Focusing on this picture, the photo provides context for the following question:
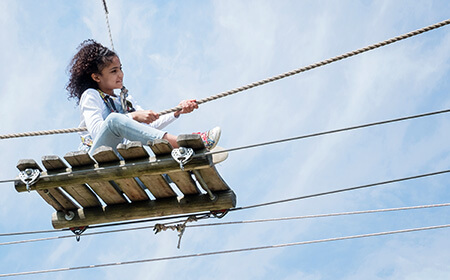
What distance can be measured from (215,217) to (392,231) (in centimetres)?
147

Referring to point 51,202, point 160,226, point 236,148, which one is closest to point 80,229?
point 51,202

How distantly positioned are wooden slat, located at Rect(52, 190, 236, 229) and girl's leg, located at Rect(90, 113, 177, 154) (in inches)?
23.8

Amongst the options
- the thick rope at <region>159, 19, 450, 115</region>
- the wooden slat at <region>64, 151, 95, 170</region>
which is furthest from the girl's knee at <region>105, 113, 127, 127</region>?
the thick rope at <region>159, 19, 450, 115</region>

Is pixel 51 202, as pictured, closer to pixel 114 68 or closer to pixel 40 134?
pixel 40 134

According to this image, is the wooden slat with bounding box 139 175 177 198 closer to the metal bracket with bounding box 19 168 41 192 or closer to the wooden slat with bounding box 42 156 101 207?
the wooden slat with bounding box 42 156 101 207

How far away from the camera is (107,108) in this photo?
5867 mm

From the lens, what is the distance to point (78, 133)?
19.4 feet

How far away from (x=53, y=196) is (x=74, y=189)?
0.28m

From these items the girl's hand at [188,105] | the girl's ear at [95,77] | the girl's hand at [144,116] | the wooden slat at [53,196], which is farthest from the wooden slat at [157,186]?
the girl's ear at [95,77]

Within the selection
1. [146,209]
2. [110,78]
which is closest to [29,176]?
[146,209]

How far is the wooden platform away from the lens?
534 centimetres

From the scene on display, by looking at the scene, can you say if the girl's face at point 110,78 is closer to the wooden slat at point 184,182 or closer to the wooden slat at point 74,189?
the wooden slat at point 74,189

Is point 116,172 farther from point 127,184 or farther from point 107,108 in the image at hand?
point 107,108

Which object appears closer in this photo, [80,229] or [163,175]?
[163,175]
